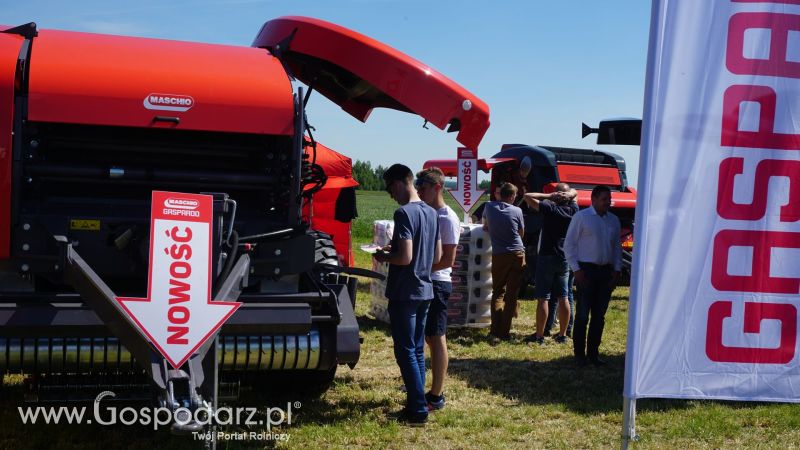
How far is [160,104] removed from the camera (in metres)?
5.23

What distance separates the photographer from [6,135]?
16.3 feet

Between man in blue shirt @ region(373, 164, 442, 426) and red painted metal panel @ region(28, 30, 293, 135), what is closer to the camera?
red painted metal panel @ region(28, 30, 293, 135)

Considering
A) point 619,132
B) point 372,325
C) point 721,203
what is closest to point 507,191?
point 619,132

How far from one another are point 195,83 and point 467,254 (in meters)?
5.23

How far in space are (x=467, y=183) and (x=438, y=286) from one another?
624 cm

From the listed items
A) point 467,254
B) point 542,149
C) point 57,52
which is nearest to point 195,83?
point 57,52

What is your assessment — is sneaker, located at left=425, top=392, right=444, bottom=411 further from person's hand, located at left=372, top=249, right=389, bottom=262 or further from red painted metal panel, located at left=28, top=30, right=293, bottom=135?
red painted metal panel, located at left=28, top=30, right=293, bottom=135

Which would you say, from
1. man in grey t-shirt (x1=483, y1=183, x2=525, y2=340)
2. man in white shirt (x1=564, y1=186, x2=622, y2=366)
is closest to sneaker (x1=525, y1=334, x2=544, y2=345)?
man in grey t-shirt (x1=483, y1=183, x2=525, y2=340)

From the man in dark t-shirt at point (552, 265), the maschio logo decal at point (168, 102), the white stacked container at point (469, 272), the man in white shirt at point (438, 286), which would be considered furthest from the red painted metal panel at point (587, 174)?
A: the maschio logo decal at point (168, 102)

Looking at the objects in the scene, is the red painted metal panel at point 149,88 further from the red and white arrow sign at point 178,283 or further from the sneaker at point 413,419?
the sneaker at point 413,419

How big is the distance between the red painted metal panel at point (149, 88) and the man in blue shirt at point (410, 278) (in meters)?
1.04

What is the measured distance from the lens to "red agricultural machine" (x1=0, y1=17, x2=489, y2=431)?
5.01 m

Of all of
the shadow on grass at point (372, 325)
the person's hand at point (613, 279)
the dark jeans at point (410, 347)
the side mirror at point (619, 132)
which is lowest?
the shadow on grass at point (372, 325)

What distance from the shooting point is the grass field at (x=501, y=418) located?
224 inches
